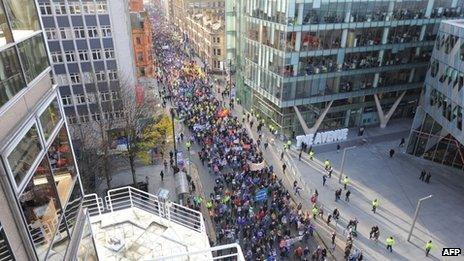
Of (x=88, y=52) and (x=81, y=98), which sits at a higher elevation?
(x=88, y=52)

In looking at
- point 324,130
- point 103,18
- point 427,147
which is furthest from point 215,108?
point 427,147

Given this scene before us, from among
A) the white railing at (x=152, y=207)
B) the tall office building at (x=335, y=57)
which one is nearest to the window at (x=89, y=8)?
the tall office building at (x=335, y=57)

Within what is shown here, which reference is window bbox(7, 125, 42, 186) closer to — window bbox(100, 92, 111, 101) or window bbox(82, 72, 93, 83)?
window bbox(100, 92, 111, 101)

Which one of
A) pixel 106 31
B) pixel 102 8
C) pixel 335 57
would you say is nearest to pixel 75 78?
pixel 106 31

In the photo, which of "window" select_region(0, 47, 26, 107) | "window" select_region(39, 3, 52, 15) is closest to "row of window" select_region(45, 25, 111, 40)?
"window" select_region(39, 3, 52, 15)

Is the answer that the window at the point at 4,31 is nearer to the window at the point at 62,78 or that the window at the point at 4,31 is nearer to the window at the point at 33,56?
the window at the point at 33,56

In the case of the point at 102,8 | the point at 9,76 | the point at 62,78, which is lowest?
the point at 62,78

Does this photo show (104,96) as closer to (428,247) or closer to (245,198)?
(245,198)
